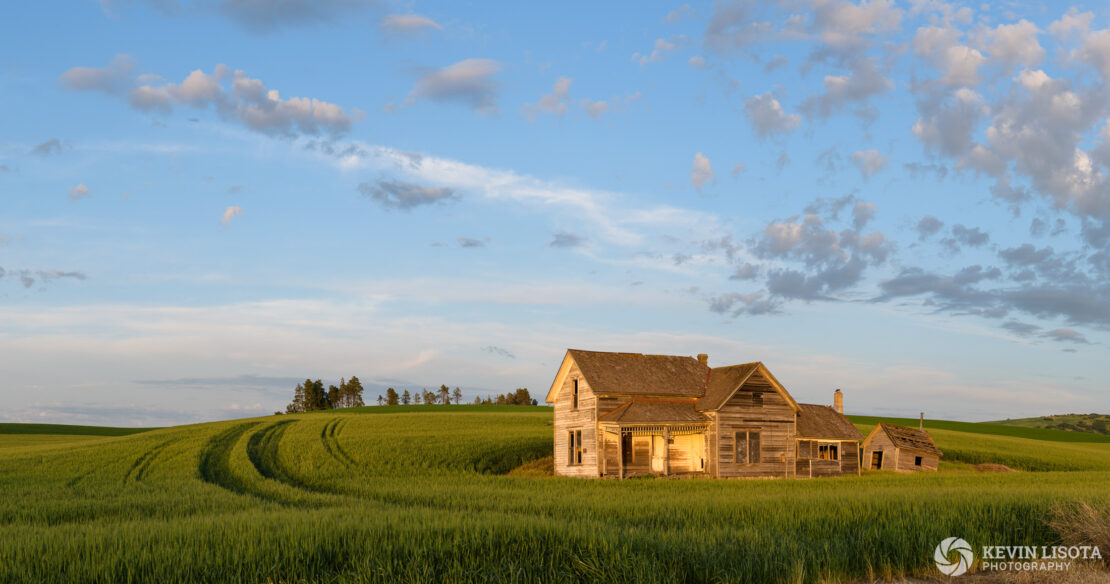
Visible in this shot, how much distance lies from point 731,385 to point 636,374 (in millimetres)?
5209

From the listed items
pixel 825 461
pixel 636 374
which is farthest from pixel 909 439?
pixel 636 374

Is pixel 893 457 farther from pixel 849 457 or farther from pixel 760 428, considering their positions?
pixel 760 428

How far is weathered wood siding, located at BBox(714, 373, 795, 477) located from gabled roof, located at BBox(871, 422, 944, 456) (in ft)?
42.0

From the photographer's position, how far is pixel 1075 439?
304ft

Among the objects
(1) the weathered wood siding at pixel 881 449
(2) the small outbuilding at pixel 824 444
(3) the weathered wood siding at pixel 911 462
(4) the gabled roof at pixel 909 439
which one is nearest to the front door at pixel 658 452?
(2) the small outbuilding at pixel 824 444

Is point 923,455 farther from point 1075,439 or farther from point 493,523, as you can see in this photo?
point 1075,439

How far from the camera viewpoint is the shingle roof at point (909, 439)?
51594mm

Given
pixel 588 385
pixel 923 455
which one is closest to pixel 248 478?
pixel 588 385

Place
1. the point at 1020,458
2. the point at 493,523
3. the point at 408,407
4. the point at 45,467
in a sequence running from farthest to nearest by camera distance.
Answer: the point at 408,407
the point at 1020,458
the point at 45,467
the point at 493,523

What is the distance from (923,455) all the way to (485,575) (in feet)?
162

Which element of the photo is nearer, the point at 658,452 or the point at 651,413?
the point at 651,413

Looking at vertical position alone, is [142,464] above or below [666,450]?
below

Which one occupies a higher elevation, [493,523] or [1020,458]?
[493,523]

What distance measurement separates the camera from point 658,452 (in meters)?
41.5
